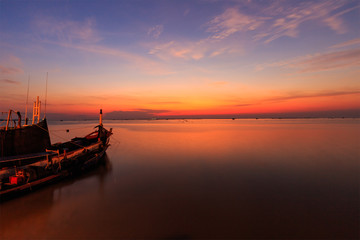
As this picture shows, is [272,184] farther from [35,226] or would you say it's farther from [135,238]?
[35,226]

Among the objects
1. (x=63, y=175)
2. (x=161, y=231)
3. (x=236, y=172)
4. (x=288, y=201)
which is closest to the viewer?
(x=161, y=231)

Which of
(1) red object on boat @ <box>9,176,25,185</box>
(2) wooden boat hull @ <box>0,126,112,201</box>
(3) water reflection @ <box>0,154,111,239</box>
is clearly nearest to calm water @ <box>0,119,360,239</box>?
(3) water reflection @ <box>0,154,111,239</box>

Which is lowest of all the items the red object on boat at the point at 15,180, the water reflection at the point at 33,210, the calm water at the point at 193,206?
the water reflection at the point at 33,210

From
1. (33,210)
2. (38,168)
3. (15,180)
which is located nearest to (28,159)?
(38,168)

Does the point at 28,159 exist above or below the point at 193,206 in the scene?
above

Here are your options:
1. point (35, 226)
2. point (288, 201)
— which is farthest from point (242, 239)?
point (35, 226)

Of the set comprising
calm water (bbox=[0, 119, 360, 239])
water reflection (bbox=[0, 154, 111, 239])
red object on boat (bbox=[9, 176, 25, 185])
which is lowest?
water reflection (bbox=[0, 154, 111, 239])

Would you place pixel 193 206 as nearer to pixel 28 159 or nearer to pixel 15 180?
pixel 15 180

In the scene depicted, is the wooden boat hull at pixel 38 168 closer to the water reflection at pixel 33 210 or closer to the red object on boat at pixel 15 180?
the red object on boat at pixel 15 180

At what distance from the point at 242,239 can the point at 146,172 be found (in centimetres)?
1348

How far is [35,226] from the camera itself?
9.72 m

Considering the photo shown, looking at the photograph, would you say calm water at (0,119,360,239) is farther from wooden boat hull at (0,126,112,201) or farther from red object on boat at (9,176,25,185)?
red object on boat at (9,176,25,185)

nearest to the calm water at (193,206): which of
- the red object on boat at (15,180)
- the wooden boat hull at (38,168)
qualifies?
the wooden boat hull at (38,168)

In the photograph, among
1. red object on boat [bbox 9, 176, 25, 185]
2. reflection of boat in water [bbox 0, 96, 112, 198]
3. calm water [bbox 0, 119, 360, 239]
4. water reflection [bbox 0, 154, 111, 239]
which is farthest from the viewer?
reflection of boat in water [bbox 0, 96, 112, 198]
